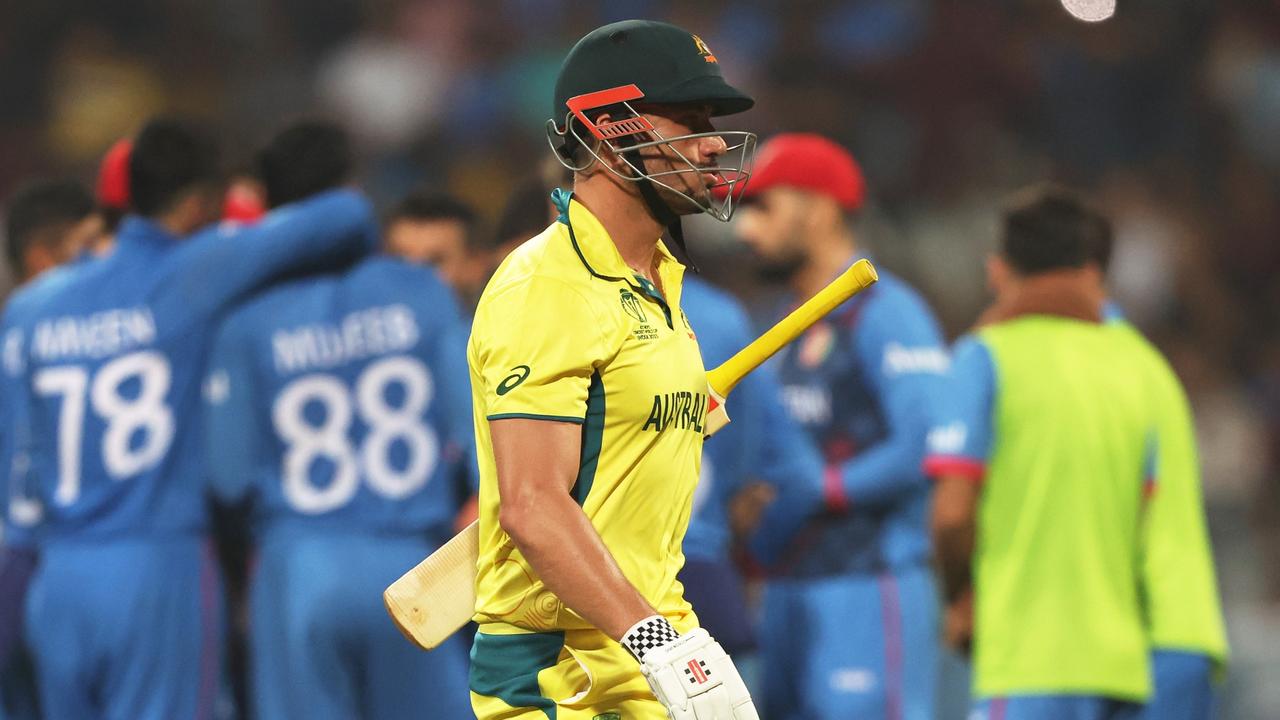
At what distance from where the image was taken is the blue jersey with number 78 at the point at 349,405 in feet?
19.8

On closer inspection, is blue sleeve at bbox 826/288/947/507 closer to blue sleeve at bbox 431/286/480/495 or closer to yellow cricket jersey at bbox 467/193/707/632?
blue sleeve at bbox 431/286/480/495

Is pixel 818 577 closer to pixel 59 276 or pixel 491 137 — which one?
pixel 59 276

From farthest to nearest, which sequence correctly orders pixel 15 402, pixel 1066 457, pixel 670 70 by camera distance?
pixel 15 402, pixel 1066 457, pixel 670 70

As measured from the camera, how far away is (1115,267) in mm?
12656

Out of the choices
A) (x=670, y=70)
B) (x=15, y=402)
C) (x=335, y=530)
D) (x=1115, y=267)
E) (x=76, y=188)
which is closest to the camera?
(x=670, y=70)

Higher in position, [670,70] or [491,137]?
[491,137]

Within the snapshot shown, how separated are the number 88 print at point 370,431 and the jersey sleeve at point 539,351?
3.07 metres

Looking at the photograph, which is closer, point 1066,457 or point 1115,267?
point 1066,457

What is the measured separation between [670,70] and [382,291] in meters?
3.06

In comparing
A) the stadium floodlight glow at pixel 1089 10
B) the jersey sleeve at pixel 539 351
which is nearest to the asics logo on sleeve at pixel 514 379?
the jersey sleeve at pixel 539 351

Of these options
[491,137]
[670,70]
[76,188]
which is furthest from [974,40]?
[670,70]

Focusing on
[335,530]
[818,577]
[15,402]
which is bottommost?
[818,577]

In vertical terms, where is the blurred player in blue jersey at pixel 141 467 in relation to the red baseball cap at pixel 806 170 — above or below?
below

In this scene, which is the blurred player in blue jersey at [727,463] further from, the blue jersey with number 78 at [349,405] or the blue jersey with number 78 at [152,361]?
the blue jersey with number 78 at [152,361]
